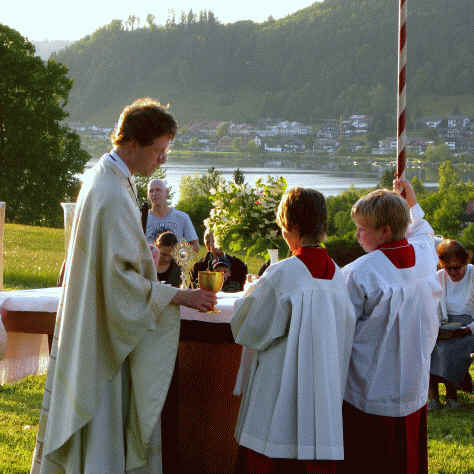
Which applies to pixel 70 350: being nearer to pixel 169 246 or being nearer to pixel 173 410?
pixel 173 410

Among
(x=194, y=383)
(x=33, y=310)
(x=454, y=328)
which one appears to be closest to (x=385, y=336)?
(x=194, y=383)

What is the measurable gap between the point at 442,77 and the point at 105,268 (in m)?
46.4

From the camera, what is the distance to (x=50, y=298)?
3781 millimetres

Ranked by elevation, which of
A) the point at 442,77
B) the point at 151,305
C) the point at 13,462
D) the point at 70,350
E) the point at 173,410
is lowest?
the point at 13,462

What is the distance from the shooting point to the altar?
373cm

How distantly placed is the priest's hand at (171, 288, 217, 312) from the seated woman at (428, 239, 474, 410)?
139 inches

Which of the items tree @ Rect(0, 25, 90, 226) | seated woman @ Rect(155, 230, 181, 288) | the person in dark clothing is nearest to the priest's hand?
seated woman @ Rect(155, 230, 181, 288)

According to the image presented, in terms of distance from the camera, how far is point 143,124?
10.2 feet

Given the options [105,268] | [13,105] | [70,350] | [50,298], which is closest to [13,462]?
[50,298]

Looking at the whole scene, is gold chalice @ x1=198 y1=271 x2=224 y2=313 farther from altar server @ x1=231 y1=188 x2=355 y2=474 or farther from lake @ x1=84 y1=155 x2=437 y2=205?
lake @ x1=84 y1=155 x2=437 y2=205

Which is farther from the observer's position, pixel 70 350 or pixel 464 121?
pixel 464 121

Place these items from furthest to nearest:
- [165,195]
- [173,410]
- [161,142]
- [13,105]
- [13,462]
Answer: [13,105], [165,195], [13,462], [173,410], [161,142]

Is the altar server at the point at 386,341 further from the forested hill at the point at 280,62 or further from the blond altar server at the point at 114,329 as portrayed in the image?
the forested hill at the point at 280,62

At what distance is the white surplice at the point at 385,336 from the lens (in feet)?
10.5
